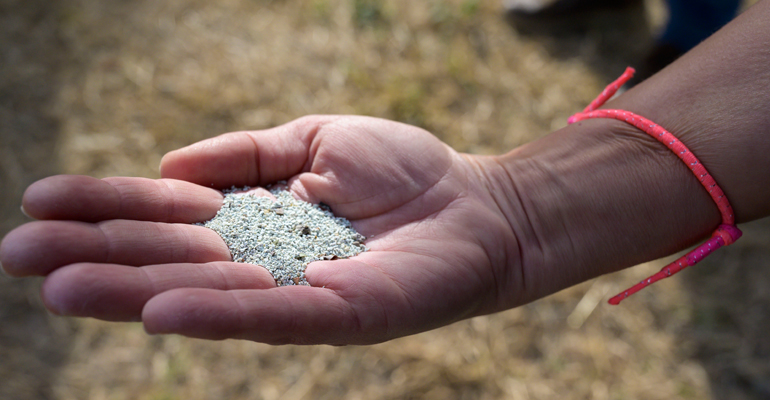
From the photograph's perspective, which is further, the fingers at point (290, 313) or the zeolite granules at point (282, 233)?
the zeolite granules at point (282, 233)

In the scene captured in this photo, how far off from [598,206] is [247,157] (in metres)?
1.42

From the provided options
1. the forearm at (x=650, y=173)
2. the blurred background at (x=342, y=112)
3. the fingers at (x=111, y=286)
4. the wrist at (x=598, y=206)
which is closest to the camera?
the fingers at (x=111, y=286)

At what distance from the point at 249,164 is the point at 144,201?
474 millimetres

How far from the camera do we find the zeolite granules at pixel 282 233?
1756 mm

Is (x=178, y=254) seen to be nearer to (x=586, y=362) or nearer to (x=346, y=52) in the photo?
(x=586, y=362)

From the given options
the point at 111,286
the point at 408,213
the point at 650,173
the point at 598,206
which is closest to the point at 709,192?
the point at 650,173

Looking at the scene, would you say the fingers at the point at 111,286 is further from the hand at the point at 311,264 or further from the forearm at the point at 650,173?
the forearm at the point at 650,173

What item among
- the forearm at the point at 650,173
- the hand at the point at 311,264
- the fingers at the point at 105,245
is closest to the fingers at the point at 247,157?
the hand at the point at 311,264

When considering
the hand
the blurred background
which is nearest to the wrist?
the hand

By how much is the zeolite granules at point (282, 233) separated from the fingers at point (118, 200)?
76mm

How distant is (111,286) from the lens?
1.32 metres

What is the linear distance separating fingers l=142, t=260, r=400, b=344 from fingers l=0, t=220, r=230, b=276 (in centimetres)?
27

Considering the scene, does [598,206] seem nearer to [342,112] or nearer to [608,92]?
[608,92]

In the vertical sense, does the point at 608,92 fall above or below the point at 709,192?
above
